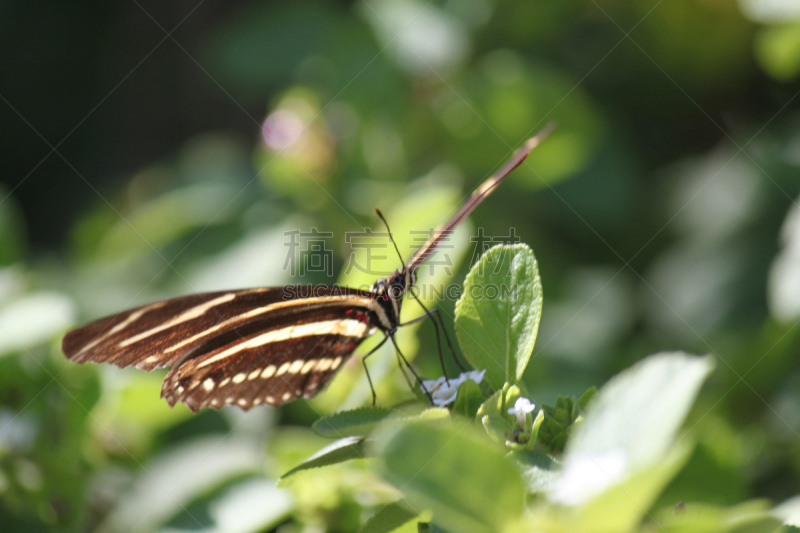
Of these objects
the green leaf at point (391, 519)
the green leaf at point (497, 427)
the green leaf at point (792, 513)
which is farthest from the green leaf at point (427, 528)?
the green leaf at point (792, 513)

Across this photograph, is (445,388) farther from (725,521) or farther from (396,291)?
(725,521)

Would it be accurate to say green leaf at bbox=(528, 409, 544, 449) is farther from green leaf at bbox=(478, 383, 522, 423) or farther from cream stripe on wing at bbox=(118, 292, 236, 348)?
cream stripe on wing at bbox=(118, 292, 236, 348)

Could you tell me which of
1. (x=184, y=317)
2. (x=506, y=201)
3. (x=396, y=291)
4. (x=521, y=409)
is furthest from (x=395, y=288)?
(x=506, y=201)

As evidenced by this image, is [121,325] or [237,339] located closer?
[121,325]

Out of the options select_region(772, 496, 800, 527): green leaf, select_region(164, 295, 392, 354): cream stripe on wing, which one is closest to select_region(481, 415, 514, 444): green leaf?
select_region(772, 496, 800, 527): green leaf

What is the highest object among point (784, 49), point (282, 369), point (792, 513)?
point (784, 49)

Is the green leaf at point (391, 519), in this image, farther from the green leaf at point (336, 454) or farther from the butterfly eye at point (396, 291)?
the butterfly eye at point (396, 291)

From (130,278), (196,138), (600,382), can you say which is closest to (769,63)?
(600,382)
